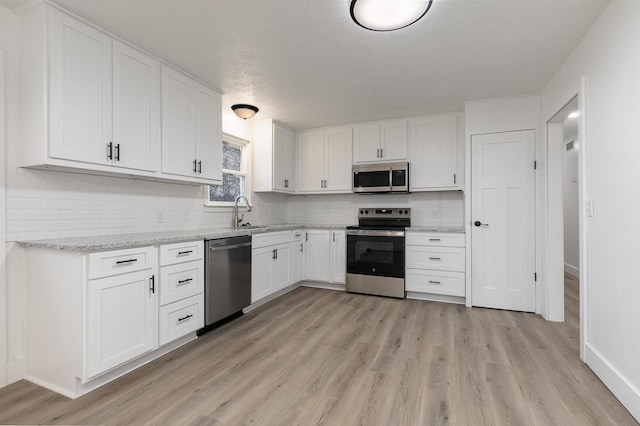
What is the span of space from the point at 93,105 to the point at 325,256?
3.14 meters

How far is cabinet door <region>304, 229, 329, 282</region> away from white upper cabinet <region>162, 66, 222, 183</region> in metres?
1.71

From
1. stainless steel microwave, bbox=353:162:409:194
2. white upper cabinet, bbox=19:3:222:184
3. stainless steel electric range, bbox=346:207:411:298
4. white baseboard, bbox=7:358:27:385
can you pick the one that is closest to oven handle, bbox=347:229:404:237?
stainless steel electric range, bbox=346:207:411:298

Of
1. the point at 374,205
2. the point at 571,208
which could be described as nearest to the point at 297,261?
the point at 374,205

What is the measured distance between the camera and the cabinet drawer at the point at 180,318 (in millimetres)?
2355

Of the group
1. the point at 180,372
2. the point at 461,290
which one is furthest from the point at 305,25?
the point at 461,290

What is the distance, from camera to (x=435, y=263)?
3846mm

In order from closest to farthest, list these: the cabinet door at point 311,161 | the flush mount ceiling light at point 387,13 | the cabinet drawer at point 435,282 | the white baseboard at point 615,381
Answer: the white baseboard at point 615,381 → the flush mount ceiling light at point 387,13 → the cabinet drawer at point 435,282 → the cabinet door at point 311,161

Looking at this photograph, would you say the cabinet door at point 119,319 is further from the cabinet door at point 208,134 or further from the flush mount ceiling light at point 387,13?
the flush mount ceiling light at point 387,13

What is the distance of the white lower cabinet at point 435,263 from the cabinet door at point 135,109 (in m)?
3.02

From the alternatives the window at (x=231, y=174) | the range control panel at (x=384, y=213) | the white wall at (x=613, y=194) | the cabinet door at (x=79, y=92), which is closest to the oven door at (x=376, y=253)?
the range control panel at (x=384, y=213)

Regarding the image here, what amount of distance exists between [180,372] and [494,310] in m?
3.21

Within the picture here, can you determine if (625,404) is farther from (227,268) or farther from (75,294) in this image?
(75,294)

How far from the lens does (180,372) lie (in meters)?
2.16

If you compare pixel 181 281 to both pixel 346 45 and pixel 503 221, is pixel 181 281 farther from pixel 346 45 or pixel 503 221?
pixel 503 221
